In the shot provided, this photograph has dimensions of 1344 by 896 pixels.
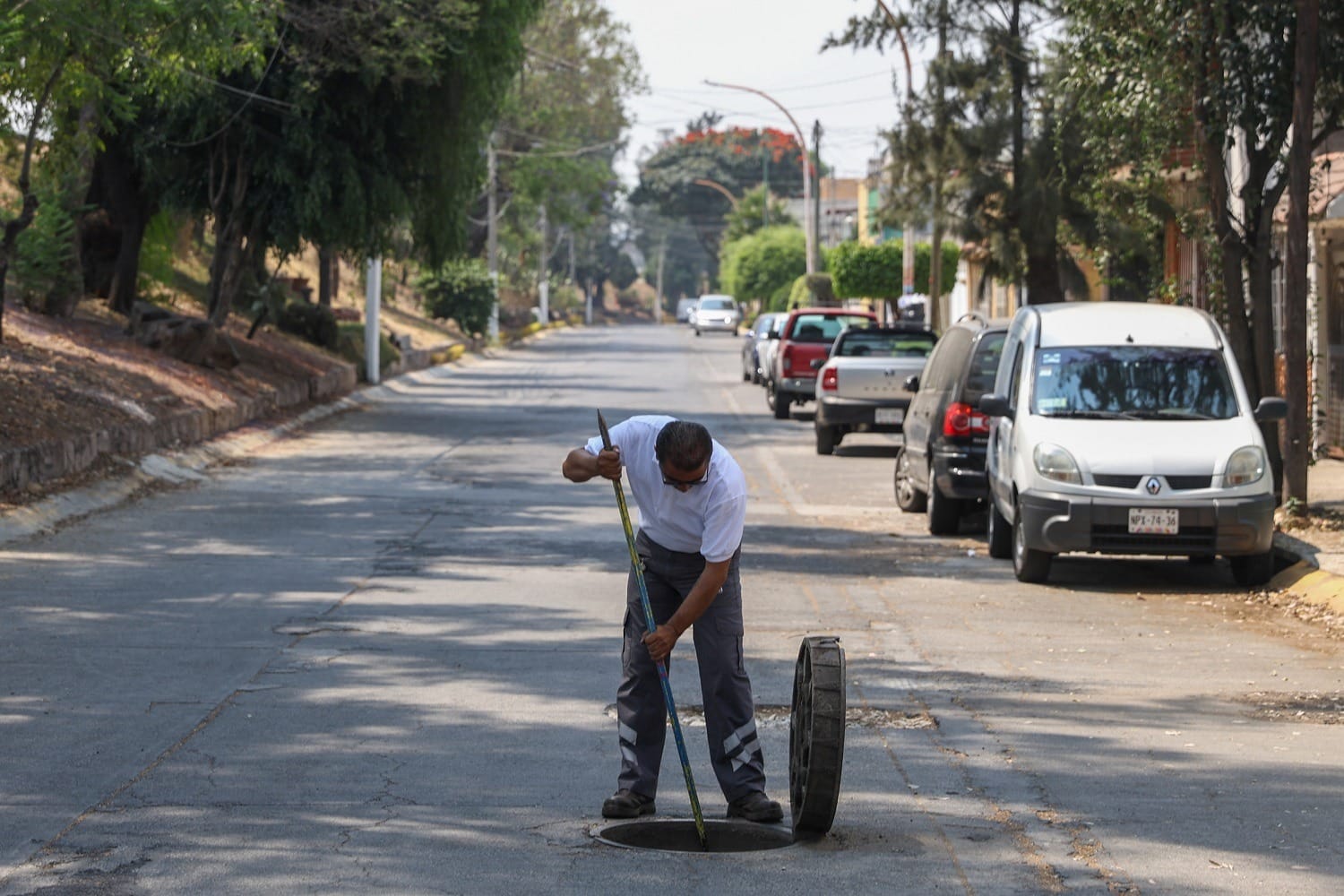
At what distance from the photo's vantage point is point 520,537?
15.3 meters

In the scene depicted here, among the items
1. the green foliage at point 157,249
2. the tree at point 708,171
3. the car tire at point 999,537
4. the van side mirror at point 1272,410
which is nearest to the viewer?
the van side mirror at point 1272,410

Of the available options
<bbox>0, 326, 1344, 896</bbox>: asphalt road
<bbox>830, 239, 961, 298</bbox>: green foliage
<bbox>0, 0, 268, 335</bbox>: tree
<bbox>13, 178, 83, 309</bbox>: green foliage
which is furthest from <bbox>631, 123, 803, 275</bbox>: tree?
<bbox>0, 326, 1344, 896</bbox>: asphalt road

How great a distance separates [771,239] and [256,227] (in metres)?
60.3

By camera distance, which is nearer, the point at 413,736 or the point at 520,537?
the point at 413,736

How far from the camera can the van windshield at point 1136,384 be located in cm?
1342

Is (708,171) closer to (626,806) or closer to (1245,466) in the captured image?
(1245,466)

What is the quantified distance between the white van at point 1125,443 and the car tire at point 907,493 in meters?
2.91

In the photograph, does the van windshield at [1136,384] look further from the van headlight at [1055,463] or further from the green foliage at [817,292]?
the green foliage at [817,292]

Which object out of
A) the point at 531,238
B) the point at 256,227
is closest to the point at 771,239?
the point at 531,238

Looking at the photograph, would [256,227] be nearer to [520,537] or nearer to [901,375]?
[901,375]

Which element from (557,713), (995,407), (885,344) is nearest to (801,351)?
(885,344)

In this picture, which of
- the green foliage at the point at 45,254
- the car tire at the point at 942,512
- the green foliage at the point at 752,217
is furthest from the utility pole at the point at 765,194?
the car tire at the point at 942,512

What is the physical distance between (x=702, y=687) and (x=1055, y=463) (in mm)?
6683

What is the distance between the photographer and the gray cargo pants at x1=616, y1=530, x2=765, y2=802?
666 cm
